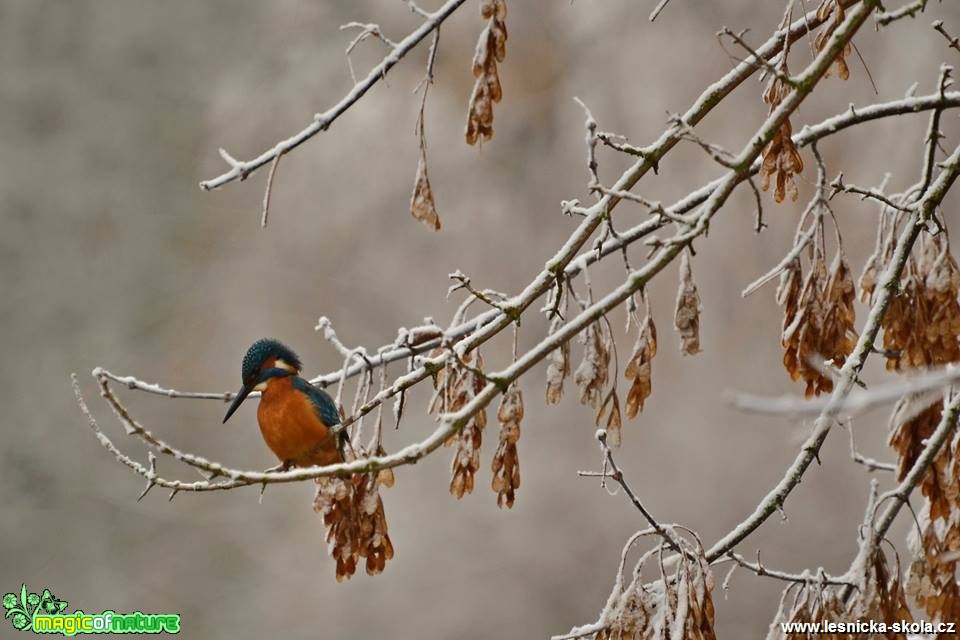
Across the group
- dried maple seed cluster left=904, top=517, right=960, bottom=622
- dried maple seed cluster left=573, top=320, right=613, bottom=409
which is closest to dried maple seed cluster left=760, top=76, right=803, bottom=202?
dried maple seed cluster left=573, top=320, right=613, bottom=409

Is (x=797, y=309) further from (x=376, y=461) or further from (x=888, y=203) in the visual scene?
(x=376, y=461)

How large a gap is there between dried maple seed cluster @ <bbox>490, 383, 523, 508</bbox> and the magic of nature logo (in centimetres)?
472

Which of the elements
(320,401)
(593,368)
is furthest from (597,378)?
(320,401)

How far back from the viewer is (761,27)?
8.39 metres

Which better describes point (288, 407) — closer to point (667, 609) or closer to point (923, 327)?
point (667, 609)

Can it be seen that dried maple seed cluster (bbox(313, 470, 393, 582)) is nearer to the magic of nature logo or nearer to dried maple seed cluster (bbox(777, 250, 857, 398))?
dried maple seed cluster (bbox(777, 250, 857, 398))

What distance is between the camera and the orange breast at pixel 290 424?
8.74 ft

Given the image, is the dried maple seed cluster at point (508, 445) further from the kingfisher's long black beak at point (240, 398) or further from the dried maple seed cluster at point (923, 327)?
the kingfisher's long black beak at point (240, 398)

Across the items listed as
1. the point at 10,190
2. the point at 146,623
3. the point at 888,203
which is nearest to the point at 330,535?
the point at 888,203

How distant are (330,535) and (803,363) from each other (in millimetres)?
883

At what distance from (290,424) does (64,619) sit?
481 centimetres

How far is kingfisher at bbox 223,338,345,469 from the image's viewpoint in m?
2.67

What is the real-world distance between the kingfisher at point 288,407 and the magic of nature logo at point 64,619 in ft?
12.5

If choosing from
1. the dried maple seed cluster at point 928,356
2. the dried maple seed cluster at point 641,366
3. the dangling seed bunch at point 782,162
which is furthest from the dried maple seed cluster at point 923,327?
the dried maple seed cluster at point 641,366
